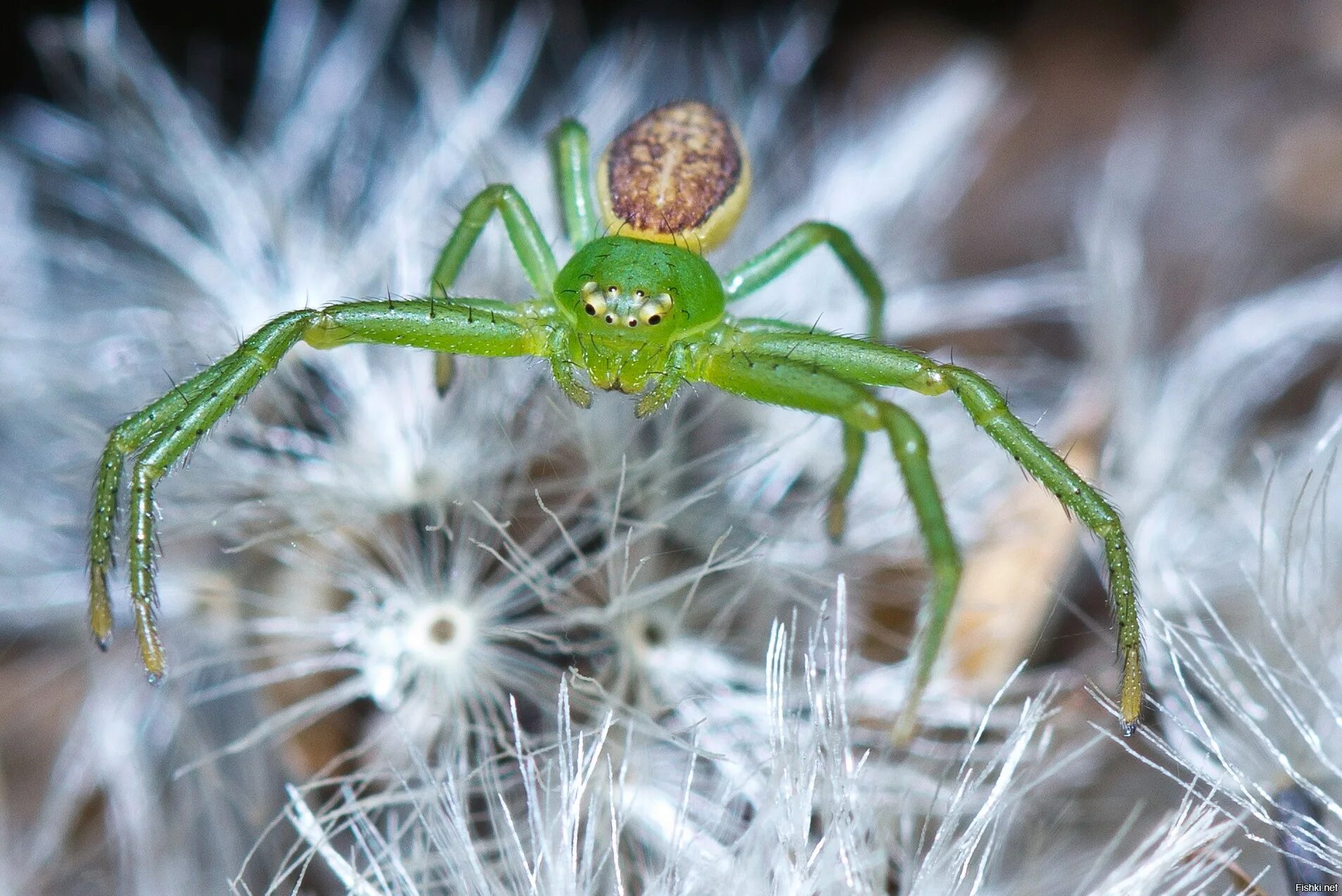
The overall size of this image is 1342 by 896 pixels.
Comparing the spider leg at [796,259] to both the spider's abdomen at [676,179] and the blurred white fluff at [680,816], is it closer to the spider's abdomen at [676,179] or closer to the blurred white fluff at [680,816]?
the spider's abdomen at [676,179]

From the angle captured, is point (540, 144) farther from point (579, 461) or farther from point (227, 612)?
point (227, 612)

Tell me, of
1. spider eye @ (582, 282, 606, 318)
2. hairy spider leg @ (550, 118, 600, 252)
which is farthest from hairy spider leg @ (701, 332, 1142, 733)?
hairy spider leg @ (550, 118, 600, 252)

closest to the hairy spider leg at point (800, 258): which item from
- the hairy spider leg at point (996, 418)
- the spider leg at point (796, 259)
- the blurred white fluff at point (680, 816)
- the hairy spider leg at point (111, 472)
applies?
the spider leg at point (796, 259)

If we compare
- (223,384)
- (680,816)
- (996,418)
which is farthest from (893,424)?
(223,384)

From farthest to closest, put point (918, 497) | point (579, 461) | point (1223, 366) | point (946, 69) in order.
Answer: point (946, 69)
point (1223, 366)
point (579, 461)
point (918, 497)

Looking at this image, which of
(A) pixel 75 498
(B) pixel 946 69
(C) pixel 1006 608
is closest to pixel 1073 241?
(B) pixel 946 69

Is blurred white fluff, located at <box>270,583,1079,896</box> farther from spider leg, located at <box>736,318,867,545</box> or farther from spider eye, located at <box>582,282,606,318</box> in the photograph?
spider eye, located at <box>582,282,606,318</box>

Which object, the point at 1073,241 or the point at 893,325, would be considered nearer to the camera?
the point at 893,325
